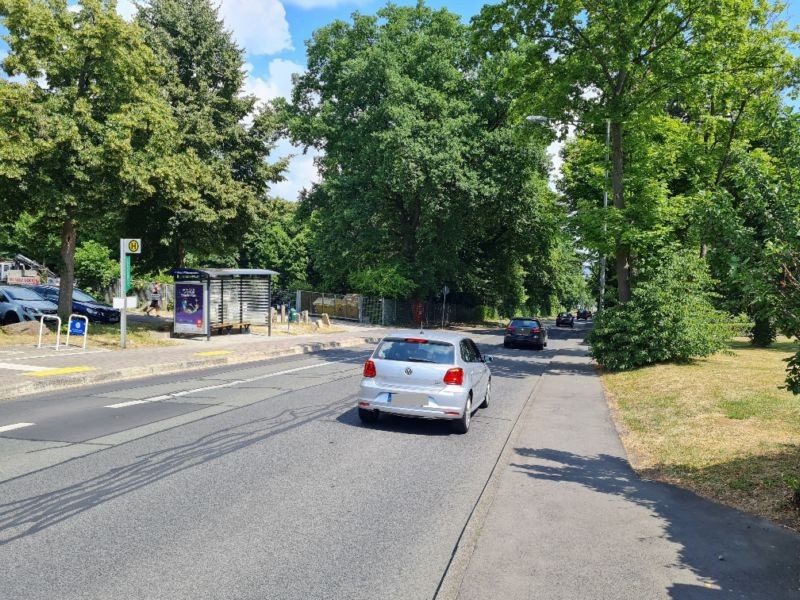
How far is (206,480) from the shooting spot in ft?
20.5

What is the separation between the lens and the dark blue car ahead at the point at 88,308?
24547 mm

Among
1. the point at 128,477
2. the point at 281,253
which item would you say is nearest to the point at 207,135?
the point at 128,477

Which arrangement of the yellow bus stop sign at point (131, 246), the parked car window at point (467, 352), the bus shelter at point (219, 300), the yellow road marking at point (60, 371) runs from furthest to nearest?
the bus shelter at point (219, 300)
the yellow bus stop sign at point (131, 246)
the yellow road marking at point (60, 371)
the parked car window at point (467, 352)

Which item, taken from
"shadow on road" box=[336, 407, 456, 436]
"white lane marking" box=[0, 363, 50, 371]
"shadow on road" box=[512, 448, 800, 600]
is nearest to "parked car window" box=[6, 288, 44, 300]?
"white lane marking" box=[0, 363, 50, 371]

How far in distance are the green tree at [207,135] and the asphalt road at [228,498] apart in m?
15.4

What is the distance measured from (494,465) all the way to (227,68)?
25.2m

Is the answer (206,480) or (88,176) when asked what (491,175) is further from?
(206,480)

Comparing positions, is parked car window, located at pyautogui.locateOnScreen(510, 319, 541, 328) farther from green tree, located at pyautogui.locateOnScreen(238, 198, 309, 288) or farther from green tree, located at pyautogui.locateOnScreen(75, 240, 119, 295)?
green tree, located at pyautogui.locateOnScreen(238, 198, 309, 288)

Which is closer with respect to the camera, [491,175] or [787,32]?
[787,32]

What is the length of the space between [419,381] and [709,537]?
15.2ft

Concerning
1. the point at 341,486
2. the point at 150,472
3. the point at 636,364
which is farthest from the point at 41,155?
the point at 636,364

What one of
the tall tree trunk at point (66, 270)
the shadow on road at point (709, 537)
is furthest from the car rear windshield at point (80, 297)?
the shadow on road at point (709, 537)

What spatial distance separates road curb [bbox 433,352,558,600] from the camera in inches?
159

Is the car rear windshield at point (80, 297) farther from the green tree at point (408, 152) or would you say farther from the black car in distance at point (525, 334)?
the black car in distance at point (525, 334)
